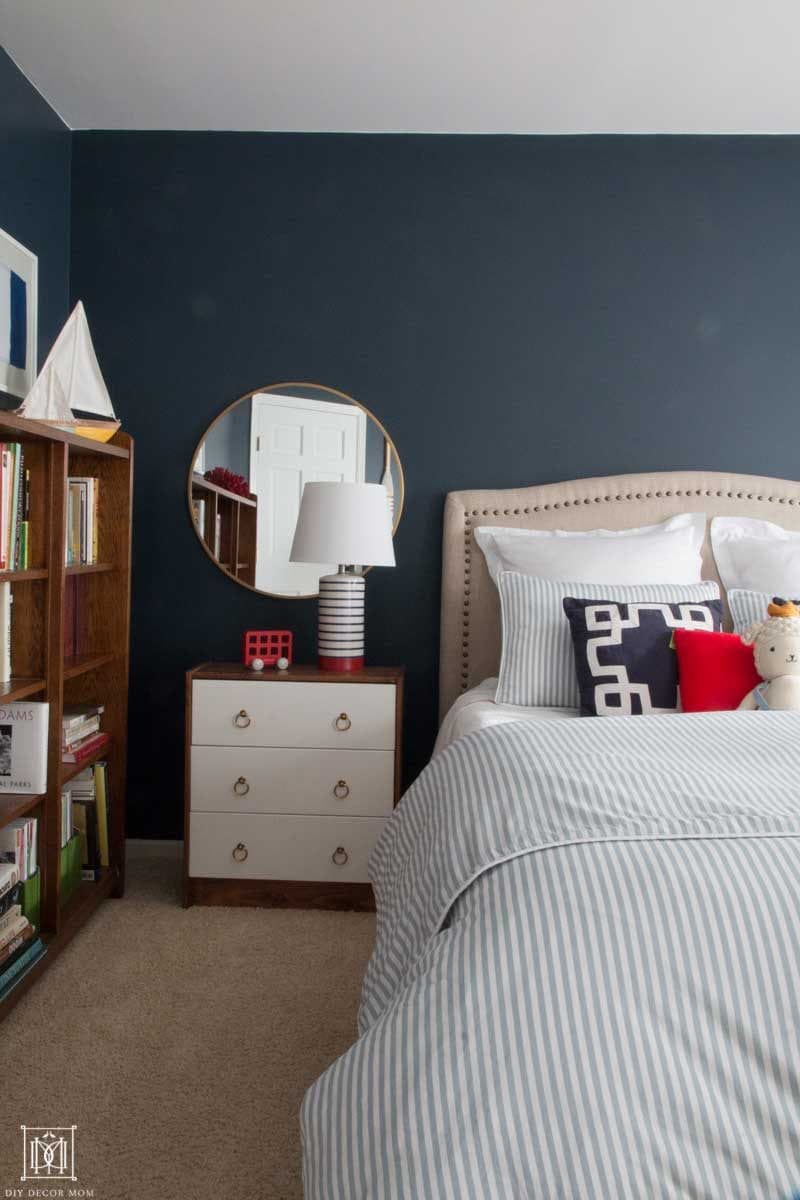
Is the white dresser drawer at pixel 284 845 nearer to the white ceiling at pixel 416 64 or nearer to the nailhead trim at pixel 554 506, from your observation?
the nailhead trim at pixel 554 506

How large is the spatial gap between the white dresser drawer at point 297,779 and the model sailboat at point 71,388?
3.28ft

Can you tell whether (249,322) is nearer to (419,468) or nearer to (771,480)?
(419,468)

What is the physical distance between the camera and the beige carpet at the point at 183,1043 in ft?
5.45

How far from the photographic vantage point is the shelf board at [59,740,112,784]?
252 cm

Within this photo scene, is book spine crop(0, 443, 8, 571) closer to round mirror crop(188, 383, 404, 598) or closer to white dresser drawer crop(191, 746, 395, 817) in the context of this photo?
white dresser drawer crop(191, 746, 395, 817)

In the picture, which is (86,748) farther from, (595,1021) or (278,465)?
(595,1021)

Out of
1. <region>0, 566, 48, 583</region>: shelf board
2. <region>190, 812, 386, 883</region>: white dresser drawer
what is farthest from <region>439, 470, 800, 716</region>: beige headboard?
<region>0, 566, 48, 583</region>: shelf board

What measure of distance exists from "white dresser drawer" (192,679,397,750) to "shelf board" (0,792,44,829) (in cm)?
61

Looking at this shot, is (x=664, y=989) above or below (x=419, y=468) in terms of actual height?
below

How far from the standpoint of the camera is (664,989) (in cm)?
108

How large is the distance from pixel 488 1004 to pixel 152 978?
1.55 metres

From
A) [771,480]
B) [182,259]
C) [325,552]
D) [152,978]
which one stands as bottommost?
[152,978]

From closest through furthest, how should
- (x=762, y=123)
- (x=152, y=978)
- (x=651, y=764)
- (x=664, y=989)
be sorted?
(x=664, y=989), (x=651, y=764), (x=152, y=978), (x=762, y=123)

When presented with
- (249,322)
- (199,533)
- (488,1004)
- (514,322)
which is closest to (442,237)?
(514,322)
